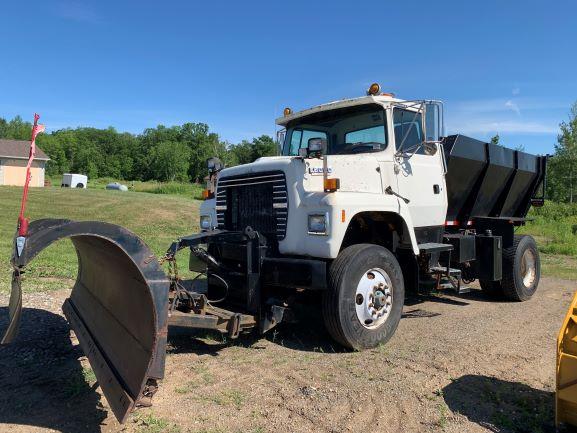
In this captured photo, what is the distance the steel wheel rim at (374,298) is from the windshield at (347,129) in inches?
65.5

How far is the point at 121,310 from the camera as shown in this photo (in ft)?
13.6

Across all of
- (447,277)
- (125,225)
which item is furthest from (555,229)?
(447,277)

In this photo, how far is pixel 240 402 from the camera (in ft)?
13.6

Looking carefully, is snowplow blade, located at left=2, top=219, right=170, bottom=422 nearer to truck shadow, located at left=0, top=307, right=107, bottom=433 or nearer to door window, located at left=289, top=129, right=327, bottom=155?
truck shadow, located at left=0, top=307, right=107, bottom=433

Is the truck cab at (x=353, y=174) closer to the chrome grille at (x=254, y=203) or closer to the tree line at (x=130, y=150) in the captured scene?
the chrome grille at (x=254, y=203)

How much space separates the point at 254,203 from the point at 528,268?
5882 mm

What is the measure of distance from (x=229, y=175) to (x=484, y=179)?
445 centimetres

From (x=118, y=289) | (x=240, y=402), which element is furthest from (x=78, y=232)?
(x=240, y=402)

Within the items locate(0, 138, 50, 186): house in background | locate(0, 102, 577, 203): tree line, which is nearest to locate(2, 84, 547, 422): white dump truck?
locate(0, 138, 50, 186): house in background

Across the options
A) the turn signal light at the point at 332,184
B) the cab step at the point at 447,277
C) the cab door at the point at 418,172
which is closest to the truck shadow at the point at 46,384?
the turn signal light at the point at 332,184

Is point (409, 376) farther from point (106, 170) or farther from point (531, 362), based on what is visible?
point (106, 170)

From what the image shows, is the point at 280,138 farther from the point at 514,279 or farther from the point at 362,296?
the point at 514,279

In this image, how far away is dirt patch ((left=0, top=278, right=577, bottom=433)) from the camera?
383 cm

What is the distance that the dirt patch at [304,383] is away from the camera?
3.83 metres
